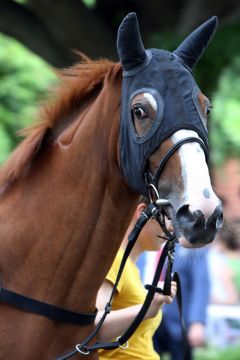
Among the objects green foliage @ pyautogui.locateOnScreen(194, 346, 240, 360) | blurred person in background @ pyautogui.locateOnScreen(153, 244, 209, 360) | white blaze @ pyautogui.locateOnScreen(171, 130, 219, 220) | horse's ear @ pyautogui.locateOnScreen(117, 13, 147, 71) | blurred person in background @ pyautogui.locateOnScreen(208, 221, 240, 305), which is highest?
horse's ear @ pyautogui.locateOnScreen(117, 13, 147, 71)

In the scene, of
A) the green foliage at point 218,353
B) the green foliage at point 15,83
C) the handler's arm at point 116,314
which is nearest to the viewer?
the handler's arm at point 116,314

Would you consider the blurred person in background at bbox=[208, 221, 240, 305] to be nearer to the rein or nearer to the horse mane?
the rein

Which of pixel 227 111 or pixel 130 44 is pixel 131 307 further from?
pixel 227 111

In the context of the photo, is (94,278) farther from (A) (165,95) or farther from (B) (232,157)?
(B) (232,157)

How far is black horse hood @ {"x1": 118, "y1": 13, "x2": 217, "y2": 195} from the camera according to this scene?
10.6 ft

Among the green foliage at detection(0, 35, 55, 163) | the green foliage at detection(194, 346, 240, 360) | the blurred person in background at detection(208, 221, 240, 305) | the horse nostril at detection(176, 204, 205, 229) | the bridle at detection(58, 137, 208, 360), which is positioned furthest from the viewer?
the blurred person in background at detection(208, 221, 240, 305)

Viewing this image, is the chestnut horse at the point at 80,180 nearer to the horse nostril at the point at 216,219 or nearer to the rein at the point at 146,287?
the rein at the point at 146,287

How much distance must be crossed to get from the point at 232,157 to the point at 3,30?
567 cm

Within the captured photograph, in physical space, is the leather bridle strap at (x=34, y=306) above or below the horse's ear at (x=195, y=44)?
below

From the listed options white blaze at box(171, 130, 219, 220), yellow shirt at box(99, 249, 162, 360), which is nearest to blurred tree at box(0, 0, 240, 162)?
yellow shirt at box(99, 249, 162, 360)

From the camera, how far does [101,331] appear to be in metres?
3.82

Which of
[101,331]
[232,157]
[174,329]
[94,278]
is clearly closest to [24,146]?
[94,278]

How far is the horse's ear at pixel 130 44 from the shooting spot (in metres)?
3.29

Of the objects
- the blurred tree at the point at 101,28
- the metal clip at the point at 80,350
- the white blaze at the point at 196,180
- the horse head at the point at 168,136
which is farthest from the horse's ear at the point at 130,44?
the blurred tree at the point at 101,28
